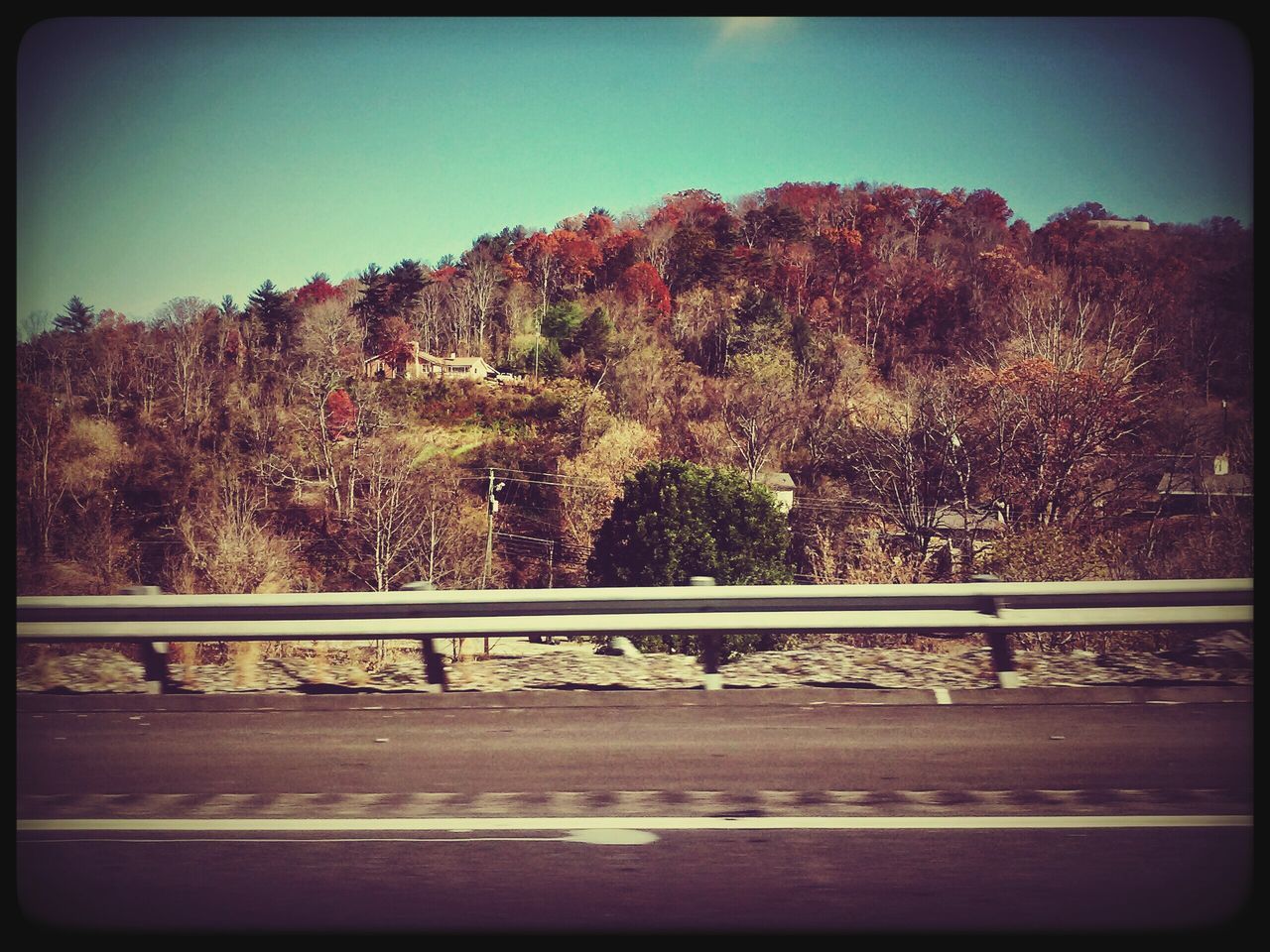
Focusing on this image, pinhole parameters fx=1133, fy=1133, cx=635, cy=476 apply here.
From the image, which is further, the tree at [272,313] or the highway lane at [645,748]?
the tree at [272,313]

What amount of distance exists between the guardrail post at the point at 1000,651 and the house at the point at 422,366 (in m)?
71.1

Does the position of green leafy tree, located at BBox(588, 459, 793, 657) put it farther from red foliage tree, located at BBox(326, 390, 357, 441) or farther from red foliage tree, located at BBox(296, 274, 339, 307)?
red foliage tree, located at BBox(296, 274, 339, 307)

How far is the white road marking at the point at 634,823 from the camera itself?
4535 mm

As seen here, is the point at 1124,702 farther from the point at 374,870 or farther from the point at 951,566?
the point at 951,566

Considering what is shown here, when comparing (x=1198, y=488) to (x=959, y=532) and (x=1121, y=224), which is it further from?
(x=1121, y=224)

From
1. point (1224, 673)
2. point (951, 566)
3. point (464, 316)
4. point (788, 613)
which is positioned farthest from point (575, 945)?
point (464, 316)

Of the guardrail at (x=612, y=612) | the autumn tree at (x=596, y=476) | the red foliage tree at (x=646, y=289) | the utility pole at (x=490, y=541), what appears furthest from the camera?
the red foliage tree at (x=646, y=289)

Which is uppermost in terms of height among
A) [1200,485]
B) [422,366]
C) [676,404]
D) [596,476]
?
[422,366]

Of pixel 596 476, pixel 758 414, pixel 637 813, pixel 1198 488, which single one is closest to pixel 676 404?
pixel 758 414

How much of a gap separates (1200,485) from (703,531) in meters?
17.7

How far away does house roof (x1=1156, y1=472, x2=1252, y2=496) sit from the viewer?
3154 centimetres

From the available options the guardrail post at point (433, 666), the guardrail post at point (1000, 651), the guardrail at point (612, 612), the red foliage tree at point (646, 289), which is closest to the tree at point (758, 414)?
the red foliage tree at point (646, 289)

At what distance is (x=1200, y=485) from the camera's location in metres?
40.3

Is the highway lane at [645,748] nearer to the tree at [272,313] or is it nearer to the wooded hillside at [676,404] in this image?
the wooded hillside at [676,404]
